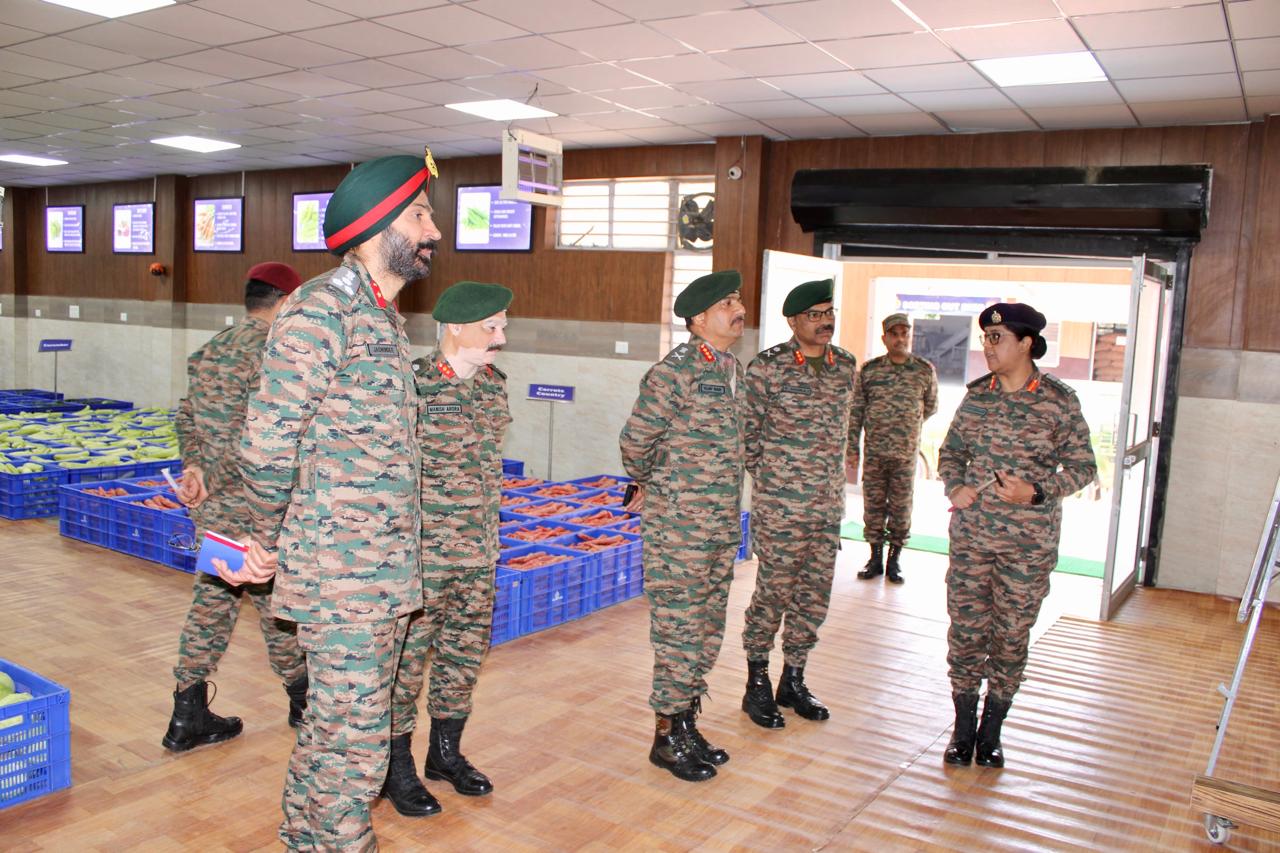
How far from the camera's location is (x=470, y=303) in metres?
3.25

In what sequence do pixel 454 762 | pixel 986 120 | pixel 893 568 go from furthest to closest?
1. pixel 986 120
2. pixel 893 568
3. pixel 454 762

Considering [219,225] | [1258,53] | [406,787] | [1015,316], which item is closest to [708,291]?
[1015,316]

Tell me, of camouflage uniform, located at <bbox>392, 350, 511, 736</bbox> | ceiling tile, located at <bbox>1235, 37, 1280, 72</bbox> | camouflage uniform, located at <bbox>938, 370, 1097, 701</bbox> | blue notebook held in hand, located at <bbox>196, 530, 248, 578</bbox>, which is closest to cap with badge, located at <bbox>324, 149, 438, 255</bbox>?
blue notebook held in hand, located at <bbox>196, 530, 248, 578</bbox>

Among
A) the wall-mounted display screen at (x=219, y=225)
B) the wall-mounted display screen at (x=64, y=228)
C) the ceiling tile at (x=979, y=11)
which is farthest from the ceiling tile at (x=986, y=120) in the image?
the wall-mounted display screen at (x=64, y=228)

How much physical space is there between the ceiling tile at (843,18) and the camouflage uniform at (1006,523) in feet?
7.58

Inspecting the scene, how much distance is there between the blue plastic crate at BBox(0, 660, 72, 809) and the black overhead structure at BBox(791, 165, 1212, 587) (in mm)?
6465

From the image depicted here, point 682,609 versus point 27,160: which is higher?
point 27,160

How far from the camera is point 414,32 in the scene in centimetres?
598

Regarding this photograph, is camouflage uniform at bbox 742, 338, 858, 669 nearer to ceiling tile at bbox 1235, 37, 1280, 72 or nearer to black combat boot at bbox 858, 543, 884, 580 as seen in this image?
black combat boot at bbox 858, 543, 884, 580

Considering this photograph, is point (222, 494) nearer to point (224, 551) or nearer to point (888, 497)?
point (224, 551)

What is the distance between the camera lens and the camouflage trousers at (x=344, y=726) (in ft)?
7.53

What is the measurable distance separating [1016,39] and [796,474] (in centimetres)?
309

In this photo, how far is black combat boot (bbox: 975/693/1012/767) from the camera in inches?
153

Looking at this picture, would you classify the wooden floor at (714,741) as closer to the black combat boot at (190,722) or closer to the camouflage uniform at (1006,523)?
the black combat boot at (190,722)
